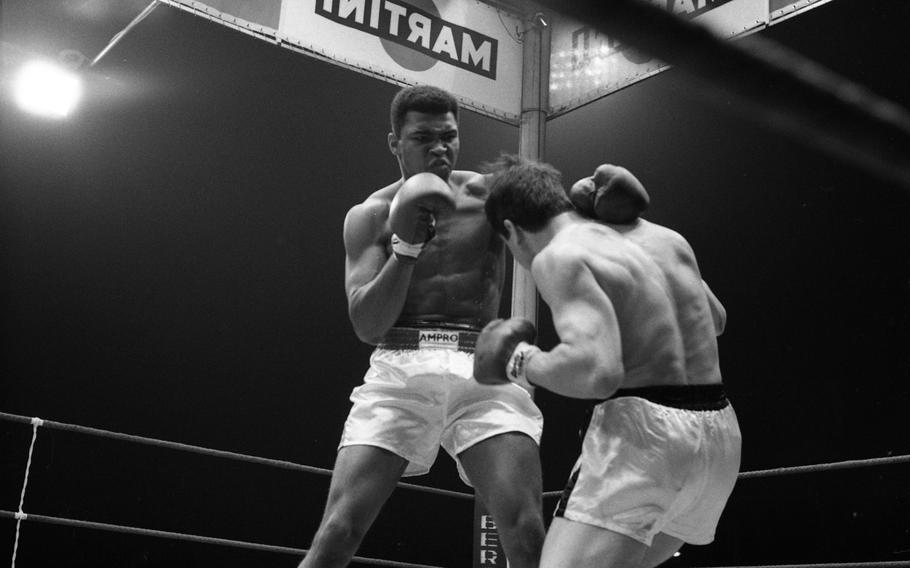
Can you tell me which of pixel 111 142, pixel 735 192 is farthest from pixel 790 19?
pixel 111 142

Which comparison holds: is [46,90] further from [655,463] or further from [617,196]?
[655,463]

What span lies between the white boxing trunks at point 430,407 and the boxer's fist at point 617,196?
59 centimetres

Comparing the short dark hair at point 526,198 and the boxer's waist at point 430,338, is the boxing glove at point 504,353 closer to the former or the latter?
the short dark hair at point 526,198

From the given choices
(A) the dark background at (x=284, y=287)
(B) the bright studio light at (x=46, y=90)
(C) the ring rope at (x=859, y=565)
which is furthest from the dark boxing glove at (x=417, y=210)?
(B) the bright studio light at (x=46, y=90)

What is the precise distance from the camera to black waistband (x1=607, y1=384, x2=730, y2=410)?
5.62 feet

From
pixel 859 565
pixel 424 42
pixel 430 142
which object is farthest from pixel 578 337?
pixel 424 42

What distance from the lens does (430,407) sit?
2320mm

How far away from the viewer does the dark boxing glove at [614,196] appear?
1878 millimetres

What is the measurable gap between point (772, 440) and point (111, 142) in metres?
2.65

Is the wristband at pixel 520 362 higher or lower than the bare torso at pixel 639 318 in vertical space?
lower

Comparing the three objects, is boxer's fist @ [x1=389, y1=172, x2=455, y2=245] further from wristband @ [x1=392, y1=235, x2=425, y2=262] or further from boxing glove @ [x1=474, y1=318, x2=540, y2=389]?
boxing glove @ [x1=474, y1=318, x2=540, y2=389]

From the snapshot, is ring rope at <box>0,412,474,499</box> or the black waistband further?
ring rope at <box>0,412,474,499</box>

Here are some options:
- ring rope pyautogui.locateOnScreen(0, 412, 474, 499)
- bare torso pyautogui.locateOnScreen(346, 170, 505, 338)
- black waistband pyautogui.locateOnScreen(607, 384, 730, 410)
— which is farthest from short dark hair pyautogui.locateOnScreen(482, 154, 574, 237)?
ring rope pyautogui.locateOnScreen(0, 412, 474, 499)

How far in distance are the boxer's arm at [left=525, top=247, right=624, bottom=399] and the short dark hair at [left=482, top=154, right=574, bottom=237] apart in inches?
6.4
